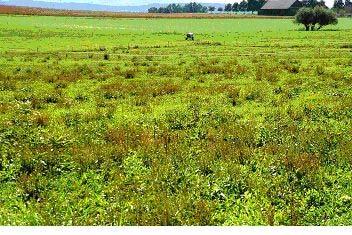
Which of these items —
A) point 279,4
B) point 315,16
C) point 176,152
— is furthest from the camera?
point 279,4

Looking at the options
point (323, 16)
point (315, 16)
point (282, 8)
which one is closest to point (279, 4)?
point (282, 8)

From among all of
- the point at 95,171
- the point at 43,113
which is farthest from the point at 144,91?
the point at 95,171

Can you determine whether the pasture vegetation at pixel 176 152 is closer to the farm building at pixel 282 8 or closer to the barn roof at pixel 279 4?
the farm building at pixel 282 8

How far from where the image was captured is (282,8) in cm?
18850

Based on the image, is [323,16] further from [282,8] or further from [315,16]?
[282,8]

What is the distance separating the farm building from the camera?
611ft

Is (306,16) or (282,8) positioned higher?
(282,8)

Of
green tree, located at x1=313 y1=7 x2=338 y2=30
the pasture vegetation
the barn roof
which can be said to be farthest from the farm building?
the pasture vegetation

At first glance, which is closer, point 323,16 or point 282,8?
point 323,16

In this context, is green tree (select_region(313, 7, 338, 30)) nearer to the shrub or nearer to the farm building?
the shrub

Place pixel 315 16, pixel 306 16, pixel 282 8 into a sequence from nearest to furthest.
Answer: pixel 315 16 < pixel 306 16 < pixel 282 8

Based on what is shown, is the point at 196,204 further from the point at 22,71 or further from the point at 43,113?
the point at 22,71

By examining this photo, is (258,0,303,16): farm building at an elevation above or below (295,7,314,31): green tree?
above

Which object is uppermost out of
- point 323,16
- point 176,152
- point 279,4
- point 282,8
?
point 279,4
